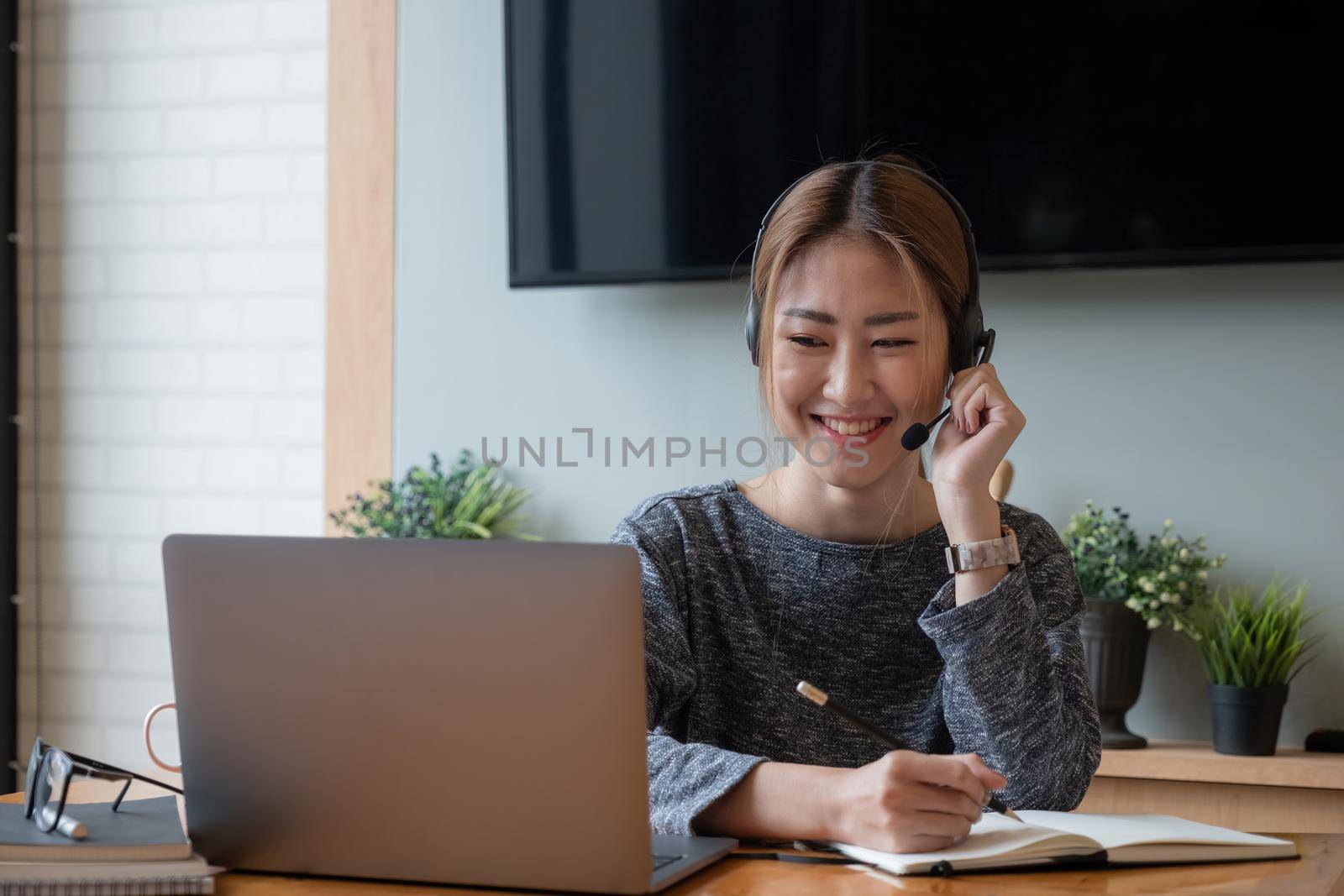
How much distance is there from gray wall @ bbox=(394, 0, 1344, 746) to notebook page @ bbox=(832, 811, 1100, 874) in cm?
146

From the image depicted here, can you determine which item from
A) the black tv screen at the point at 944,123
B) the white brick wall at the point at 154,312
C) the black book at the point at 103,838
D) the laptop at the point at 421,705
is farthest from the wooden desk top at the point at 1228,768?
the white brick wall at the point at 154,312

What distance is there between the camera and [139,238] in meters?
2.96

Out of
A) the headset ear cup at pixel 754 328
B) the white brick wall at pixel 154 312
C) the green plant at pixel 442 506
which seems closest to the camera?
the headset ear cup at pixel 754 328

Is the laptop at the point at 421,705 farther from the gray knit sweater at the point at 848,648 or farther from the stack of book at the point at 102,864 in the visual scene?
the gray knit sweater at the point at 848,648

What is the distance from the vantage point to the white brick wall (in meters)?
2.86

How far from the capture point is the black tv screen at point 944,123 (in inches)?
87.5

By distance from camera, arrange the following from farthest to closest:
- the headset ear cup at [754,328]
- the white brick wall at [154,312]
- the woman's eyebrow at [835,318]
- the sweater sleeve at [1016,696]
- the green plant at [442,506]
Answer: the white brick wall at [154,312]
the green plant at [442,506]
the headset ear cup at [754,328]
the woman's eyebrow at [835,318]
the sweater sleeve at [1016,696]

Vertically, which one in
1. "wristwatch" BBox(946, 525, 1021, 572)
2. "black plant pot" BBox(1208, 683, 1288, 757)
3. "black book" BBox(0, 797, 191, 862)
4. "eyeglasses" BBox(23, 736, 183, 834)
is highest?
"wristwatch" BBox(946, 525, 1021, 572)


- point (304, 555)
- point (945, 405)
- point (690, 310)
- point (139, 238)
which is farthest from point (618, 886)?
point (139, 238)

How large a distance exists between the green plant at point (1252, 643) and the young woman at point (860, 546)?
0.84m

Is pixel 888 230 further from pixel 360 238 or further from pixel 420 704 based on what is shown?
pixel 360 238

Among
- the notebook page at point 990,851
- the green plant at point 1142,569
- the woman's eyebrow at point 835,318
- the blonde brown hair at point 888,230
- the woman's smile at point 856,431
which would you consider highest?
the blonde brown hair at point 888,230

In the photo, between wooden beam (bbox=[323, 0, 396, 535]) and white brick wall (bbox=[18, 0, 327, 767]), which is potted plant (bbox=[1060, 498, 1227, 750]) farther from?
white brick wall (bbox=[18, 0, 327, 767])

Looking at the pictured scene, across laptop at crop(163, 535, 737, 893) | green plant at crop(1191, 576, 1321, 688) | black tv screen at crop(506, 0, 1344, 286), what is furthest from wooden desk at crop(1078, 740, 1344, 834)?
laptop at crop(163, 535, 737, 893)
